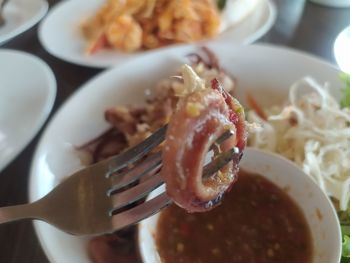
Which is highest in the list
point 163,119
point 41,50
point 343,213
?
point 163,119

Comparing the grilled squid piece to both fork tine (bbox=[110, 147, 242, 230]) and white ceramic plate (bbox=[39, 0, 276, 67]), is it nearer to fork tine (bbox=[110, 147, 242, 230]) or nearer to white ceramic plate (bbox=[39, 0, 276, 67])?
fork tine (bbox=[110, 147, 242, 230])

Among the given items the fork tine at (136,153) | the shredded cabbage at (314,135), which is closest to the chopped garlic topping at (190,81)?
the fork tine at (136,153)

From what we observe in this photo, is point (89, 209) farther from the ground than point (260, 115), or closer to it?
farther from the ground

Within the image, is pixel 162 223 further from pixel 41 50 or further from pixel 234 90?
pixel 41 50

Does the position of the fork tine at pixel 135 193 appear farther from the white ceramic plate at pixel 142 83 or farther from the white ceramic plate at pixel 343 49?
the white ceramic plate at pixel 343 49

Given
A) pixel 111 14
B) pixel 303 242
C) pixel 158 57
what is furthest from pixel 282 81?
pixel 111 14

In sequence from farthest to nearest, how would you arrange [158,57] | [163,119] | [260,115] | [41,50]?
[41,50], [158,57], [260,115], [163,119]
